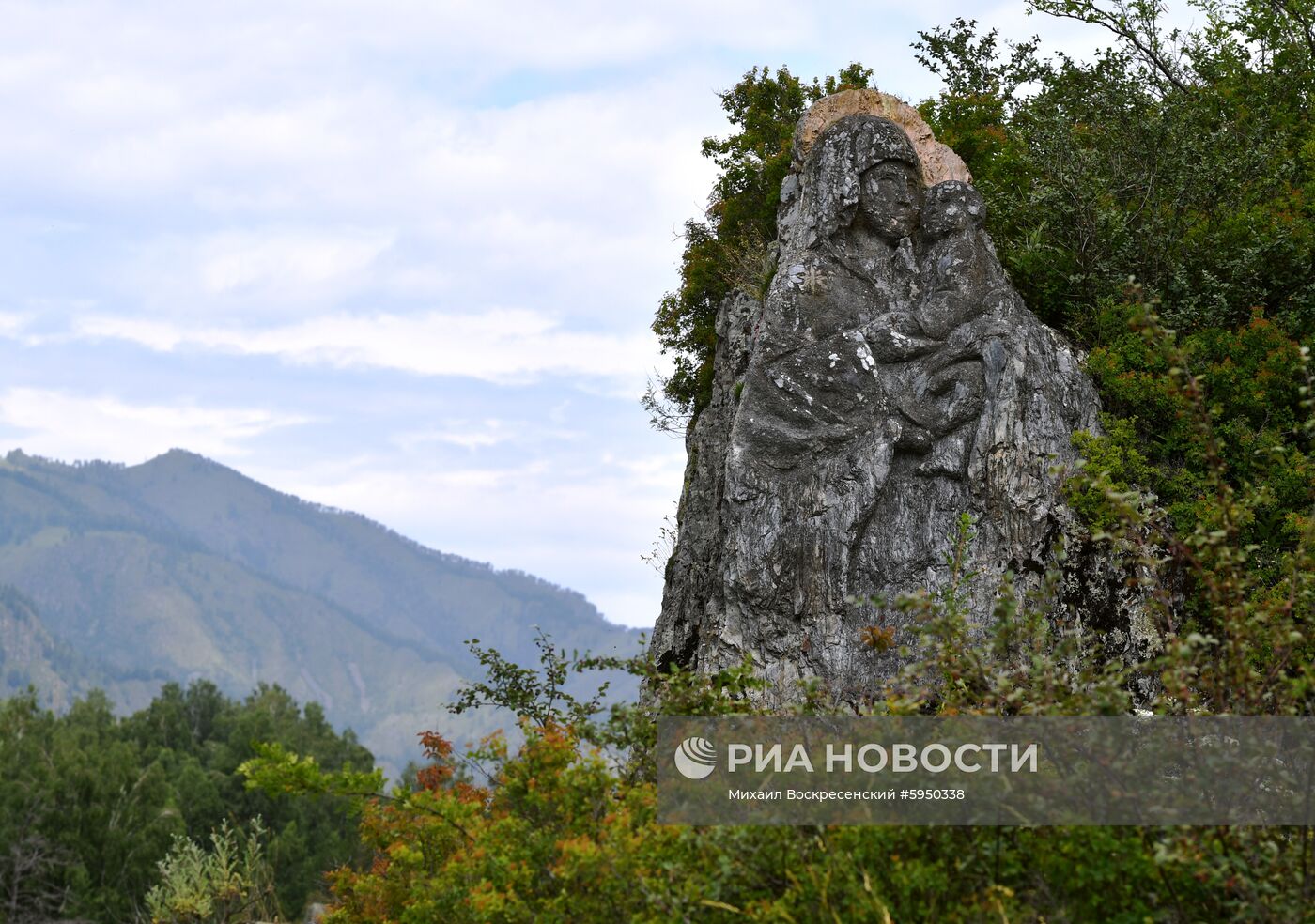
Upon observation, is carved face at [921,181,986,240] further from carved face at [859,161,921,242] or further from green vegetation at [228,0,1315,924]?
green vegetation at [228,0,1315,924]

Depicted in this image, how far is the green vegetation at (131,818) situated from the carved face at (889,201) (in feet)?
43.3

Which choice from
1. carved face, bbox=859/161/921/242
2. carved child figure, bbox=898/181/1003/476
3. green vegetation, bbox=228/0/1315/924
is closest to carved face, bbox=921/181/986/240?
carved child figure, bbox=898/181/1003/476

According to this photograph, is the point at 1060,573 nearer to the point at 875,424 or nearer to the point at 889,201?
the point at 875,424

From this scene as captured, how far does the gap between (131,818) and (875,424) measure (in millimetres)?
25816

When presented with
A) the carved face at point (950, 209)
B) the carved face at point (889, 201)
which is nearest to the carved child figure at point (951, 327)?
the carved face at point (950, 209)

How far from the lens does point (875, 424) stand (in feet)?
41.0

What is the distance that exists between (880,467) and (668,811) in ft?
21.5

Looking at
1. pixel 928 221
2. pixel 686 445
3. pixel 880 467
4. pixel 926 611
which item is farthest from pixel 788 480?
pixel 926 611

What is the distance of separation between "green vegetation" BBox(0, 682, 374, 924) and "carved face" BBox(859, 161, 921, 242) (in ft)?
43.3

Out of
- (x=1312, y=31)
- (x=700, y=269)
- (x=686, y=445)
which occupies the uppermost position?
(x=1312, y=31)

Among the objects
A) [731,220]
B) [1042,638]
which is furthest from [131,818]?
[1042,638]

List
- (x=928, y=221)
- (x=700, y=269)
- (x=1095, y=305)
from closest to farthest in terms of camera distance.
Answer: (x=928, y=221)
(x=1095, y=305)
(x=700, y=269)

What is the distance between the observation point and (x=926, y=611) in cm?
560

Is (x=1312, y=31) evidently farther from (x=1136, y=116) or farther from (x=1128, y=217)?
(x=1128, y=217)
